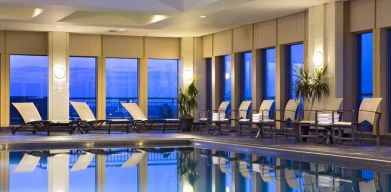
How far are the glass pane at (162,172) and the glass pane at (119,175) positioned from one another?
0.72 feet

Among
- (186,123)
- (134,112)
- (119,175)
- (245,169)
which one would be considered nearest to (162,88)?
(186,123)

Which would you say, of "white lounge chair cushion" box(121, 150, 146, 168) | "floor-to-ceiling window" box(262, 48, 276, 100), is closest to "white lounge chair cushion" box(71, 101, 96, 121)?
"white lounge chair cushion" box(121, 150, 146, 168)

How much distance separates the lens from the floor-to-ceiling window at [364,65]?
37.4 feet

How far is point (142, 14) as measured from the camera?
14.1 metres

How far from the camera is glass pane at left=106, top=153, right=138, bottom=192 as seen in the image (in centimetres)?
656

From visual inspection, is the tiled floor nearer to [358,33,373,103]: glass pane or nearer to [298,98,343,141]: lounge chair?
[298,98,343,141]: lounge chair

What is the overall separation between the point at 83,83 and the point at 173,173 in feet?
33.7

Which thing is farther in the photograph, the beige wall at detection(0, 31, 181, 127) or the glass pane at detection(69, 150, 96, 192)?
the beige wall at detection(0, 31, 181, 127)

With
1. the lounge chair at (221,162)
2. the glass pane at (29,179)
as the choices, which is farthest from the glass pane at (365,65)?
the glass pane at (29,179)

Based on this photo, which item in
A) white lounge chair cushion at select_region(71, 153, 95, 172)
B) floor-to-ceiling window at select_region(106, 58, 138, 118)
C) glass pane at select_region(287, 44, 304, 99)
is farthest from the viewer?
floor-to-ceiling window at select_region(106, 58, 138, 118)

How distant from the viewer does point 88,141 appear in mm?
11781

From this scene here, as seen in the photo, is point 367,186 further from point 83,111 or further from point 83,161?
point 83,111

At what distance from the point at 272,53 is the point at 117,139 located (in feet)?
15.9

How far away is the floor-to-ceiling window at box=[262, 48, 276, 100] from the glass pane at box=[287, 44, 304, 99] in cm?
59
